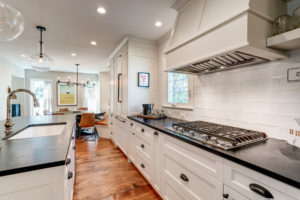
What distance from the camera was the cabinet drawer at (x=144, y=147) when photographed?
205 centimetres

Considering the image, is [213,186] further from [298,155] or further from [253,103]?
[253,103]

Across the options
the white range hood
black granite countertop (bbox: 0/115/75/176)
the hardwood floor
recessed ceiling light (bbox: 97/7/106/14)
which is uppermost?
recessed ceiling light (bbox: 97/7/106/14)

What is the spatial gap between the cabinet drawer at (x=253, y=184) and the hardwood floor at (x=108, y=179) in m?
1.28

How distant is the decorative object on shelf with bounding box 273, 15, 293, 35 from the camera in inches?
43.9

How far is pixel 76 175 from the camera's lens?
2412 mm

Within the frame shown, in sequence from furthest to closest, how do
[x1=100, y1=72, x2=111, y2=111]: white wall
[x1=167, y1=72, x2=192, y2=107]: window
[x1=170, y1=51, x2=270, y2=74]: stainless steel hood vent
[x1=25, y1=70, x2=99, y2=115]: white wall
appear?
1. [x1=100, y1=72, x2=111, y2=111]: white wall
2. [x1=25, y1=70, x2=99, y2=115]: white wall
3. [x1=167, y1=72, x2=192, y2=107]: window
4. [x1=170, y1=51, x2=270, y2=74]: stainless steel hood vent

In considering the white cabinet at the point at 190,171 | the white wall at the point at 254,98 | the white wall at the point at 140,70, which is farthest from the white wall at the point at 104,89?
the white cabinet at the point at 190,171

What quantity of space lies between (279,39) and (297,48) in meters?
0.24

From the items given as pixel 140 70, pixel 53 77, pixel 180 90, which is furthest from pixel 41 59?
pixel 53 77

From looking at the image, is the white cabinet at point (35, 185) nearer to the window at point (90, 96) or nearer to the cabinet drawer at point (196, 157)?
the cabinet drawer at point (196, 157)

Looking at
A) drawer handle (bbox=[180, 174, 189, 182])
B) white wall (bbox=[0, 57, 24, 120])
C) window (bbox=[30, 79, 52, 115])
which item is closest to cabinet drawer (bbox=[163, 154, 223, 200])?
drawer handle (bbox=[180, 174, 189, 182])

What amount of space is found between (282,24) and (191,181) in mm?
1536

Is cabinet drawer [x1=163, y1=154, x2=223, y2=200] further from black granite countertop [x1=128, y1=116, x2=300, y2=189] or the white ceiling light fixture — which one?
the white ceiling light fixture

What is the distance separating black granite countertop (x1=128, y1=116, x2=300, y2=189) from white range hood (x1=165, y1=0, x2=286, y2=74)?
2.47 feet
